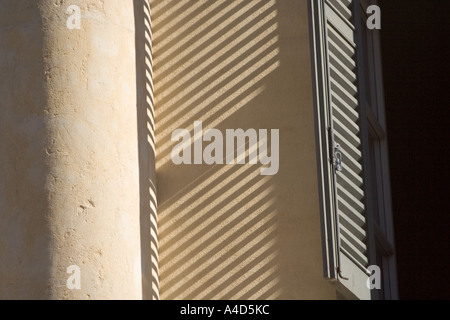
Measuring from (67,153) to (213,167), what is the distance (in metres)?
1.03

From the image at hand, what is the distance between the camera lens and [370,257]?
766cm

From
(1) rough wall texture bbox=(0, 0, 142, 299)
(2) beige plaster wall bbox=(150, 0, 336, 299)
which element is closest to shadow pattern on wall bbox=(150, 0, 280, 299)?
(2) beige plaster wall bbox=(150, 0, 336, 299)

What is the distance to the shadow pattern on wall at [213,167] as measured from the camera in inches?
302

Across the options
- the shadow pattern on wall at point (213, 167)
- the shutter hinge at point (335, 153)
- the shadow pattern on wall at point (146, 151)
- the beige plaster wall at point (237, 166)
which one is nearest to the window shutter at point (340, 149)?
the shutter hinge at point (335, 153)

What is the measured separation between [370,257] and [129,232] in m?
1.52

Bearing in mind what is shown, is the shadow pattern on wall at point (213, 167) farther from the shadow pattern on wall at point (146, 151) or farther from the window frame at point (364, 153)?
the window frame at point (364, 153)

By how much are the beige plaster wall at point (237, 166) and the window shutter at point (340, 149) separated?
0.23m

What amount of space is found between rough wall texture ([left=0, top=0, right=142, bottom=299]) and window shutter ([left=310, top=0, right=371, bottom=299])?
1.17 m

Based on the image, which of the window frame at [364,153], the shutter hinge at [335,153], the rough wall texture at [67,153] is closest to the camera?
the rough wall texture at [67,153]

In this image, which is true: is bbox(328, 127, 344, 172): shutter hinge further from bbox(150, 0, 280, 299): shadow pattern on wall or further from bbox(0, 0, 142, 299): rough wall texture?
bbox(0, 0, 142, 299): rough wall texture

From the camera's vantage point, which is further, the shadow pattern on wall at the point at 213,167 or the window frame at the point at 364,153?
the shadow pattern on wall at the point at 213,167

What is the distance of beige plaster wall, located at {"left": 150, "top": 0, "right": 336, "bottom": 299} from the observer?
765 centimetres

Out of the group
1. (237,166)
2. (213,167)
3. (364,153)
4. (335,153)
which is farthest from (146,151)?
(364,153)

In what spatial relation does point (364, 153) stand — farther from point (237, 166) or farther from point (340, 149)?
point (237, 166)
